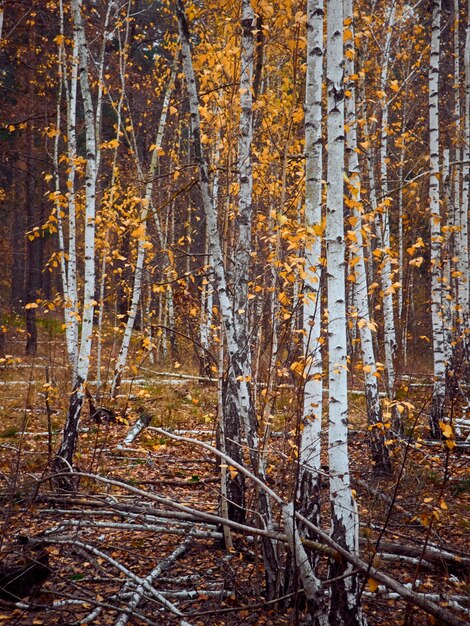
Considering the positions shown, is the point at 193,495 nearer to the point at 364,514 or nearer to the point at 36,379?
the point at 364,514

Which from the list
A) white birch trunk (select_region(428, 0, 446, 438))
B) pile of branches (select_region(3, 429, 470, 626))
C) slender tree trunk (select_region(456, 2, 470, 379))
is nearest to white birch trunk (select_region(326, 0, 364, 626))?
pile of branches (select_region(3, 429, 470, 626))

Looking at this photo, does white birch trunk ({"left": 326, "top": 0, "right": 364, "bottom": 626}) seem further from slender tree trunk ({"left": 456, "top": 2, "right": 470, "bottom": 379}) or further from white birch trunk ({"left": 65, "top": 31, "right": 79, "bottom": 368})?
slender tree trunk ({"left": 456, "top": 2, "right": 470, "bottom": 379})

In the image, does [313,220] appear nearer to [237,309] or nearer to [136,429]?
[237,309]

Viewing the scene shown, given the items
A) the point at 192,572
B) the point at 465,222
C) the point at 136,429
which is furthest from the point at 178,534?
the point at 465,222

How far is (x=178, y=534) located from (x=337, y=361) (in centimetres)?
225

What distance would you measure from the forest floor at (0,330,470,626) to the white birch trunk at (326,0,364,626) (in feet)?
0.79

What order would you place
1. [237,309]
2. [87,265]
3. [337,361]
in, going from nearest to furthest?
[337,361] < [237,309] < [87,265]

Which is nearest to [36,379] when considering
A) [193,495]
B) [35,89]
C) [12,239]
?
[193,495]

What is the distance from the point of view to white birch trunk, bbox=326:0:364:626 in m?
3.11

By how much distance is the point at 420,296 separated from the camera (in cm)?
2286

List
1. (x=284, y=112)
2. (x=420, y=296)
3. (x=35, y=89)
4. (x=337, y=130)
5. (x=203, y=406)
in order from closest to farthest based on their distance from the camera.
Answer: (x=337, y=130), (x=284, y=112), (x=203, y=406), (x=35, y=89), (x=420, y=296)

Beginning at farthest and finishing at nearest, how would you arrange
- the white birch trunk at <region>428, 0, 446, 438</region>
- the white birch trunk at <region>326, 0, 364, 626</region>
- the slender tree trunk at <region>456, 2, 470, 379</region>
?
the slender tree trunk at <region>456, 2, 470, 379</region> < the white birch trunk at <region>428, 0, 446, 438</region> < the white birch trunk at <region>326, 0, 364, 626</region>

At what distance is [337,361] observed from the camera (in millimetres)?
3312

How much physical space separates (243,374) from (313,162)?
169 centimetres
